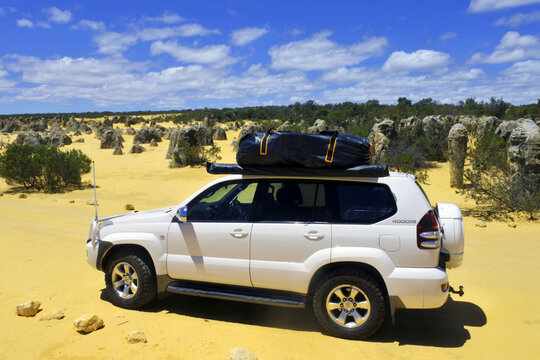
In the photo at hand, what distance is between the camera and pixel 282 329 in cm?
485

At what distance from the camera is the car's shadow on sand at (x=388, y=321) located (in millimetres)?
4652

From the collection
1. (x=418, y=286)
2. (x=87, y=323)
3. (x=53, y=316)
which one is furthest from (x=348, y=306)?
(x=53, y=316)

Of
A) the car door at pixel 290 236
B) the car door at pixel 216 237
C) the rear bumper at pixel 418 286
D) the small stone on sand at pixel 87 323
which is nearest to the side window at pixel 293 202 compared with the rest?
the car door at pixel 290 236

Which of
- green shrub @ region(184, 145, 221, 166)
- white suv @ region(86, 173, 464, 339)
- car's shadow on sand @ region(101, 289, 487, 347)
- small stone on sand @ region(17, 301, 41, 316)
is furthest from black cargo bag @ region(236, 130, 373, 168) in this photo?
green shrub @ region(184, 145, 221, 166)

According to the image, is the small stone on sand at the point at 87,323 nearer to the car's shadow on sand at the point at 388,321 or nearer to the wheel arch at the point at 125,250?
the car's shadow on sand at the point at 388,321

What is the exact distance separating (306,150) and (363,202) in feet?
2.67

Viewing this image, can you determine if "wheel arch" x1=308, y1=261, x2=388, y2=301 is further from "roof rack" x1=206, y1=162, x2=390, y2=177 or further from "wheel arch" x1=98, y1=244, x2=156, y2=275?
"wheel arch" x1=98, y1=244, x2=156, y2=275

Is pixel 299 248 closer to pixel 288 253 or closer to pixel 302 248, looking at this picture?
pixel 302 248

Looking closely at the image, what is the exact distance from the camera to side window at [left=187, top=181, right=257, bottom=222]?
5082 mm

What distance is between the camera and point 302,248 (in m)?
4.63

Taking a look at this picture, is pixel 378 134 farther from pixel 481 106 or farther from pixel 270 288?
pixel 481 106

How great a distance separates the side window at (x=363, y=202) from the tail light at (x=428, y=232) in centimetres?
30

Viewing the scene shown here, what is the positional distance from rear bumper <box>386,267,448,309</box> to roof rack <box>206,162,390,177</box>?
39.8 inches

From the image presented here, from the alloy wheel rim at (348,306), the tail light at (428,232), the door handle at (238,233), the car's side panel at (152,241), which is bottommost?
the alloy wheel rim at (348,306)
